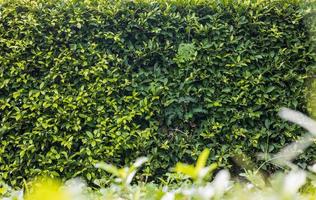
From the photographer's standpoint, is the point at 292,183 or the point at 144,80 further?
the point at 144,80

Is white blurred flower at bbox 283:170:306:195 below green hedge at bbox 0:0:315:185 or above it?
above

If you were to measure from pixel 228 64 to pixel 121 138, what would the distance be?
137 cm

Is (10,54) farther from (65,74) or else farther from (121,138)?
(121,138)

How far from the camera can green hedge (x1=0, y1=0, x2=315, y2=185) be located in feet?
13.2

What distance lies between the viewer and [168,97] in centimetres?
406

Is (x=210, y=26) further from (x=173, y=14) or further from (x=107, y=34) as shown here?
(x=107, y=34)

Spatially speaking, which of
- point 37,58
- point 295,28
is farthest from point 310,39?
point 37,58

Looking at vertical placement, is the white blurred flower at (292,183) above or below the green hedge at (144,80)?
above

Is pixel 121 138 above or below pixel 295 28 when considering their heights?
below

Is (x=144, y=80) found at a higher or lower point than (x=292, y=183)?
lower

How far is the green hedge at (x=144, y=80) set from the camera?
4.02 meters

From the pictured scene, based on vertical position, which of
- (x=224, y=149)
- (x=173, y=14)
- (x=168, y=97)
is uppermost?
(x=173, y=14)

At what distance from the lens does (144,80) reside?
13.5ft

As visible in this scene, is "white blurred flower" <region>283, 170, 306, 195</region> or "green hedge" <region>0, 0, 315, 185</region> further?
"green hedge" <region>0, 0, 315, 185</region>
